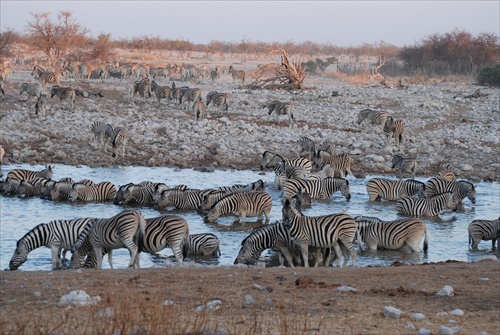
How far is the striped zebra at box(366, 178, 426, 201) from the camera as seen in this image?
15047mm

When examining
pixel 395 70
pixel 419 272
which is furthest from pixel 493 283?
pixel 395 70

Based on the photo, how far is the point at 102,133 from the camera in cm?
1905

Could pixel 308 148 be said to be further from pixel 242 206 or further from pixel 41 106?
pixel 41 106

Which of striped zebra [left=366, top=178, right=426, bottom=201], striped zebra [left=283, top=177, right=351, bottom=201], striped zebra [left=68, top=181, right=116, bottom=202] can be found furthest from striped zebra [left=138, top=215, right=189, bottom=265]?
striped zebra [left=366, top=178, right=426, bottom=201]

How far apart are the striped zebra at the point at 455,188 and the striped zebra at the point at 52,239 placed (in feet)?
24.7

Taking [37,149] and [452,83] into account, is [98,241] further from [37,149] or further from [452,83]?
[452,83]

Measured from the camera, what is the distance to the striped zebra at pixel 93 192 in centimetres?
1412

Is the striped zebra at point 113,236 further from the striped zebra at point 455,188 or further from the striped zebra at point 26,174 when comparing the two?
the striped zebra at point 455,188

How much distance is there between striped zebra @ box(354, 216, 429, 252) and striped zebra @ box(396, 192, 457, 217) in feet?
8.20

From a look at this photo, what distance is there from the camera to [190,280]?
7.41 metres

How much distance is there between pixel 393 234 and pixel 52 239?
15.3 feet

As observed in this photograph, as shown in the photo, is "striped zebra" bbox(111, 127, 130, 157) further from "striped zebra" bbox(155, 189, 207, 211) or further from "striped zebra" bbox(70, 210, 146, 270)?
"striped zebra" bbox(70, 210, 146, 270)

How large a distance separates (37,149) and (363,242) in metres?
10.2

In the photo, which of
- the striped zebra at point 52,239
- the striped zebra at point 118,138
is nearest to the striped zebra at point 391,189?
the striped zebra at point 118,138
